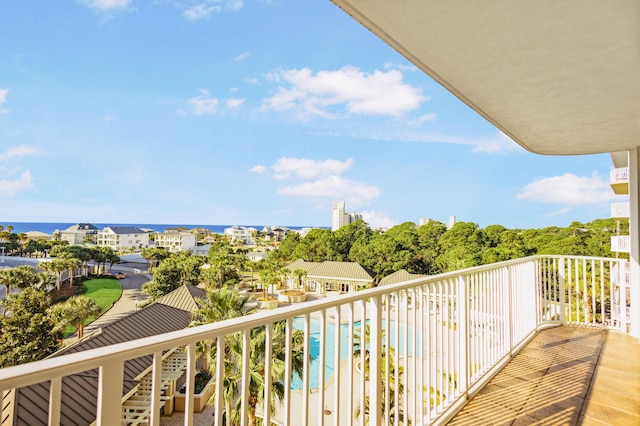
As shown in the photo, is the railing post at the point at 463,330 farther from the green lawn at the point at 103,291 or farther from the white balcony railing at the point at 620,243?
the green lawn at the point at 103,291

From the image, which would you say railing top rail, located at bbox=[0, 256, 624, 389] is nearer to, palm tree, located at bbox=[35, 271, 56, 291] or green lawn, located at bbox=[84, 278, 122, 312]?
green lawn, located at bbox=[84, 278, 122, 312]

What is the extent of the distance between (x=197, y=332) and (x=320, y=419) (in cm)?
77

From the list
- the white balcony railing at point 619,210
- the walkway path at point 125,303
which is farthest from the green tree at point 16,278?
the white balcony railing at point 619,210

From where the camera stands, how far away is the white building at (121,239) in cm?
6531

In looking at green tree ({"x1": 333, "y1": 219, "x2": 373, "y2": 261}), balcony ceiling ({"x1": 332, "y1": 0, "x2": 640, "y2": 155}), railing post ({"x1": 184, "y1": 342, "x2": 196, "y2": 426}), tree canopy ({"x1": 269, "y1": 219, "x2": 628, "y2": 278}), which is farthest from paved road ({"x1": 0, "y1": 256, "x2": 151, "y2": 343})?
balcony ceiling ({"x1": 332, "y1": 0, "x2": 640, "y2": 155})

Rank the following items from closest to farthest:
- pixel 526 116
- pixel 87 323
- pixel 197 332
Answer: pixel 197 332
pixel 526 116
pixel 87 323

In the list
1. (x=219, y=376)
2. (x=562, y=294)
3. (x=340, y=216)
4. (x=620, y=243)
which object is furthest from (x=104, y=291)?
(x=340, y=216)

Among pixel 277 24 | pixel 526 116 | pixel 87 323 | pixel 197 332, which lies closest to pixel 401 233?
pixel 87 323

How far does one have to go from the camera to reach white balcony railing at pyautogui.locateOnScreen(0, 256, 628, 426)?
87 cm

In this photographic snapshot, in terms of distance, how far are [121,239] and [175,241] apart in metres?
9.90

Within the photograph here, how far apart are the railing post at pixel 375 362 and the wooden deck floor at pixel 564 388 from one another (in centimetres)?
85

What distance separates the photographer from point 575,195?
51438mm

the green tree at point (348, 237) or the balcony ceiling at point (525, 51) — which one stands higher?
the balcony ceiling at point (525, 51)

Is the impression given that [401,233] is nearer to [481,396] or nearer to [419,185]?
[481,396]
